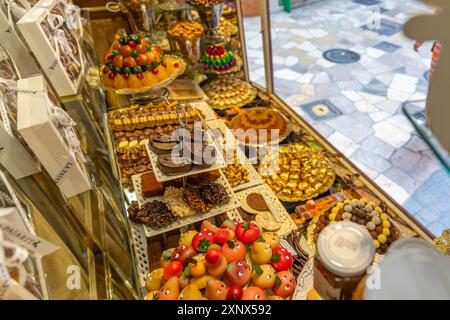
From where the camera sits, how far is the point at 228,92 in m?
2.05

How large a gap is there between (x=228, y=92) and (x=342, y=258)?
1.65 m

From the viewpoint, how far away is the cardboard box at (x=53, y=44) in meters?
1.04

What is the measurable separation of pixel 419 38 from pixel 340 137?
2.25 meters

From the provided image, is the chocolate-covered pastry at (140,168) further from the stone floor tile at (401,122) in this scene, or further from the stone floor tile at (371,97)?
the stone floor tile at (371,97)

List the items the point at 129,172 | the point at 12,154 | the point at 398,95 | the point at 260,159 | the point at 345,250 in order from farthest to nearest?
1. the point at 398,95
2. the point at 260,159
3. the point at 129,172
4. the point at 12,154
5. the point at 345,250

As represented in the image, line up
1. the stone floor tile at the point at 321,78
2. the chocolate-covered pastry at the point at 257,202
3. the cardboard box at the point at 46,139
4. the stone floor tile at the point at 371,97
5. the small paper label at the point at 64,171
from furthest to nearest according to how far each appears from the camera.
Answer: the stone floor tile at the point at 321,78
the stone floor tile at the point at 371,97
the chocolate-covered pastry at the point at 257,202
the small paper label at the point at 64,171
the cardboard box at the point at 46,139

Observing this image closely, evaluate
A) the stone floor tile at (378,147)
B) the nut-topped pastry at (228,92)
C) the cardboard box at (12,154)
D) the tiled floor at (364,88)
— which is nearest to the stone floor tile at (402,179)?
the tiled floor at (364,88)

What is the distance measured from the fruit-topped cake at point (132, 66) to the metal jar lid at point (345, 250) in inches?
60.5

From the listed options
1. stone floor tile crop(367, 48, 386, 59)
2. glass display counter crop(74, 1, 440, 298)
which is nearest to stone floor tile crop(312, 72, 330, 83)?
stone floor tile crop(367, 48, 386, 59)

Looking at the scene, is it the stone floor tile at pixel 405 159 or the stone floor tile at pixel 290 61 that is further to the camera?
the stone floor tile at pixel 290 61

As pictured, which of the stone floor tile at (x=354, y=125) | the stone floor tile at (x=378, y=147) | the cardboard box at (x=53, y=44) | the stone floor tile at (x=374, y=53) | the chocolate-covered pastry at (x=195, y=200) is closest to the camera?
the cardboard box at (x=53, y=44)

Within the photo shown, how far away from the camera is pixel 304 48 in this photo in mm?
3996

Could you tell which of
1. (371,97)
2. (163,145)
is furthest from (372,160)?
(163,145)

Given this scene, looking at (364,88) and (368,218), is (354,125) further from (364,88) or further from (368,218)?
(368,218)
